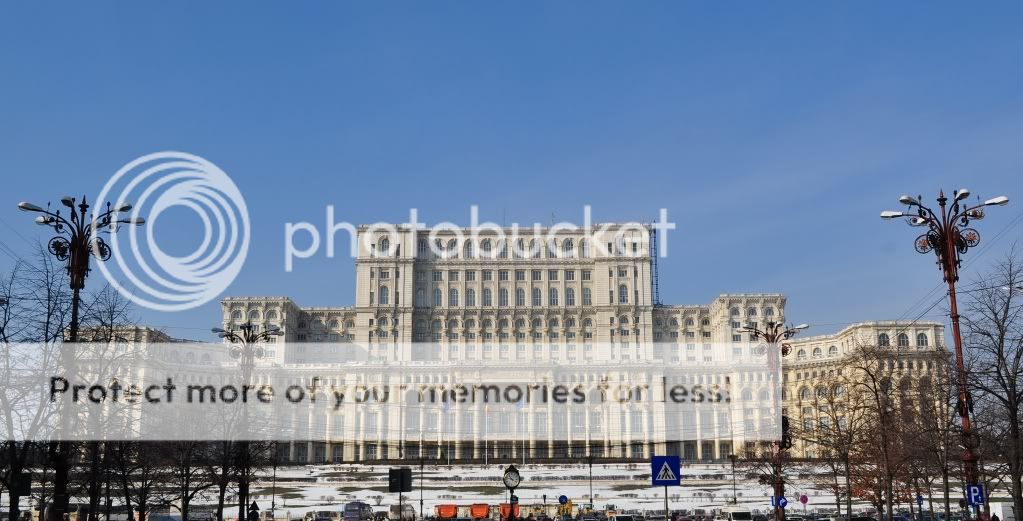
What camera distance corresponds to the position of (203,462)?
46.6m

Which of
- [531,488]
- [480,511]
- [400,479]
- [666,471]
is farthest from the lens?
[531,488]

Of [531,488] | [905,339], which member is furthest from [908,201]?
[905,339]

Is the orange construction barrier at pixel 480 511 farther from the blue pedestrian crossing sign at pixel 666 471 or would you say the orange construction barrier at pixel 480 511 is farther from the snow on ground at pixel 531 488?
the blue pedestrian crossing sign at pixel 666 471

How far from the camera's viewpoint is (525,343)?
15688cm

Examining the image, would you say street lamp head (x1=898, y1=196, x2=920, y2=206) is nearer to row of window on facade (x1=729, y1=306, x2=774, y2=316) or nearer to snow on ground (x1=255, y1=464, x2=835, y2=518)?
snow on ground (x1=255, y1=464, x2=835, y2=518)

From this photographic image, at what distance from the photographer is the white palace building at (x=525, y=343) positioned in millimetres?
144125

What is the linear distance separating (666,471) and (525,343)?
131m

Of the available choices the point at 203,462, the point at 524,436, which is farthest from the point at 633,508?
the point at 524,436

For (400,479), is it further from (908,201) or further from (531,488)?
(531,488)

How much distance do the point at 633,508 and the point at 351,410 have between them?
252 feet

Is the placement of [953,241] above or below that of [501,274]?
below

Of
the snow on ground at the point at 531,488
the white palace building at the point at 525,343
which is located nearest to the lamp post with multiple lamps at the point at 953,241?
the snow on ground at the point at 531,488

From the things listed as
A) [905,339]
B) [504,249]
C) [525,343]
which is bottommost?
[905,339]

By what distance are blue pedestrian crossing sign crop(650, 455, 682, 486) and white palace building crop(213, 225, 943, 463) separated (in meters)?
114
